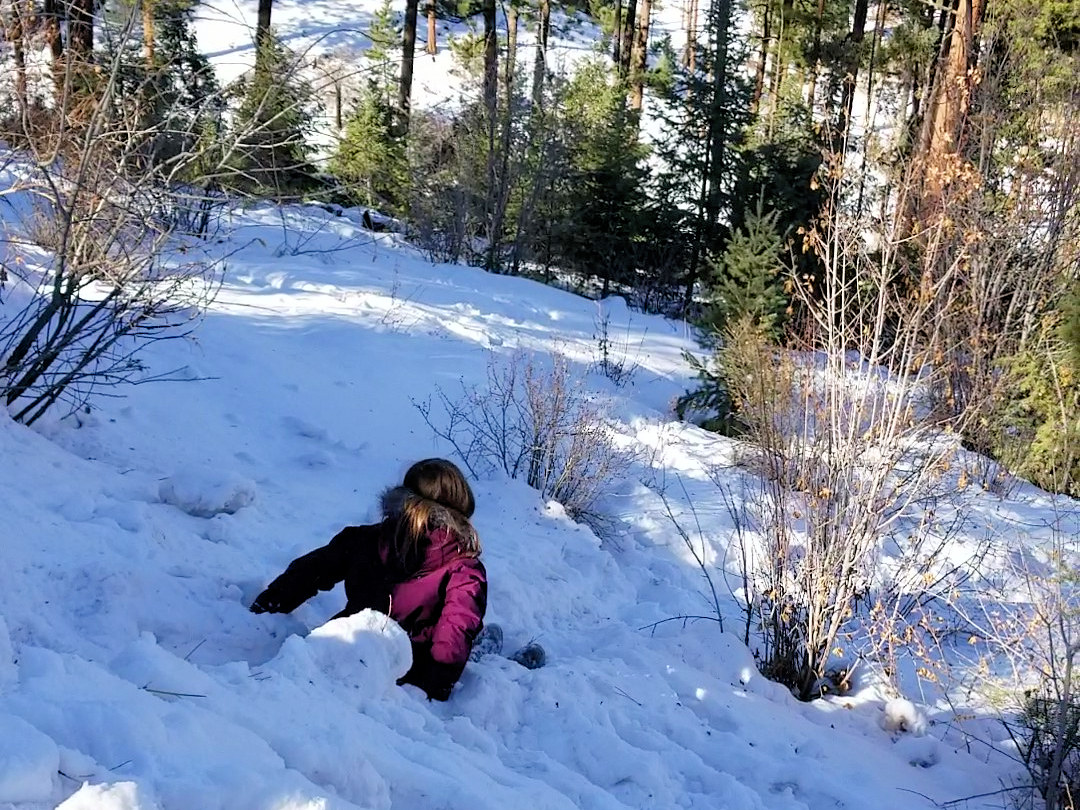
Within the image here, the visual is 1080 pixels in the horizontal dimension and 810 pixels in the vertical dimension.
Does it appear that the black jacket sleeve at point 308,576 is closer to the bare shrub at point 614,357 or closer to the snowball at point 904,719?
the snowball at point 904,719

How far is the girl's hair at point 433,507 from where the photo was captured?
3.42 metres

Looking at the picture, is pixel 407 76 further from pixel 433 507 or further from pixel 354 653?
pixel 354 653

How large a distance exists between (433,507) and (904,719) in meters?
2.49

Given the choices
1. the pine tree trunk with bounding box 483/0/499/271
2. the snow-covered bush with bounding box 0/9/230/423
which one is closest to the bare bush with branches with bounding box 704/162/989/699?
the snow-covered bush with bounding box 0/9/230/423

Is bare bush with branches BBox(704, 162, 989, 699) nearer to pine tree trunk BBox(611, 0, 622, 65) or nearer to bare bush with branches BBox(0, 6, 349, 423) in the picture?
bare bush with branches BBox(0, 6, 349, 423)

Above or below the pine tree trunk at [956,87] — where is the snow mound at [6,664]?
below

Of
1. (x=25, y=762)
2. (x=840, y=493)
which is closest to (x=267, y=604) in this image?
(x=25, y=762)

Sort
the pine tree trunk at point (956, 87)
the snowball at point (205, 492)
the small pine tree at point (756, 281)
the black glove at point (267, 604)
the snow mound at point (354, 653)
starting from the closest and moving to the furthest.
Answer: the snow mound at point (354, 653), the black glove at point (267, 604), the snowball at point (205, 492), the small pine tree at point (756, 281), the pine tree trunk at point (956, 87)

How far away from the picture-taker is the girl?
3299 millimetres

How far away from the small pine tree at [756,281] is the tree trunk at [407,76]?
421 inches

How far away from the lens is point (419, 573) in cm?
345

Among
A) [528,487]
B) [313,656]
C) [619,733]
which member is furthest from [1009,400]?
[313,656]

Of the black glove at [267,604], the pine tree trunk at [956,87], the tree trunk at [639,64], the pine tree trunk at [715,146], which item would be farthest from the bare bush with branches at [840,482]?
the tree trunk at [639,64]

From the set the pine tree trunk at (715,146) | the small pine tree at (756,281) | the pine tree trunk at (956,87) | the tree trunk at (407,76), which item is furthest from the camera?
the tree trunk at (407,76)
